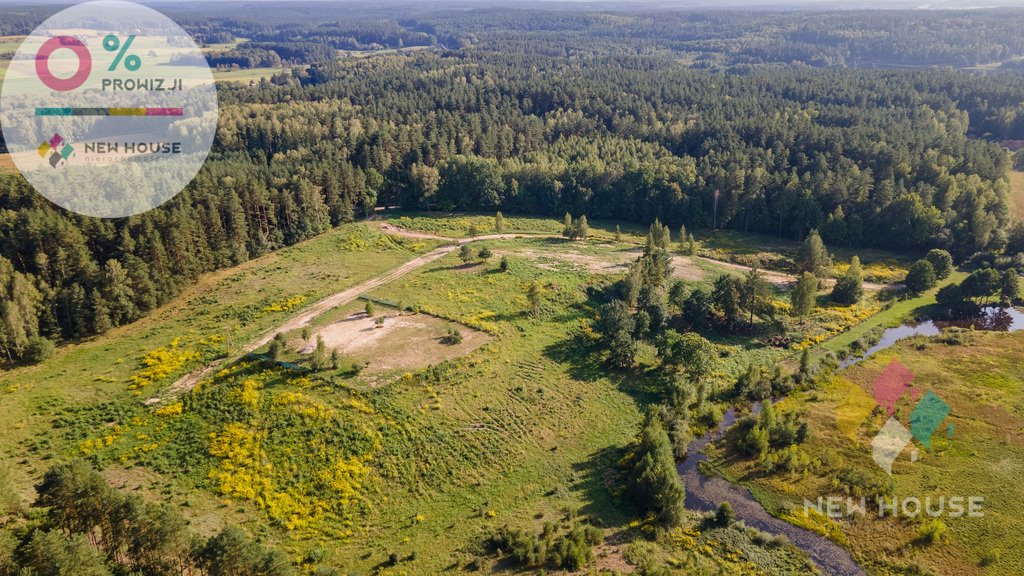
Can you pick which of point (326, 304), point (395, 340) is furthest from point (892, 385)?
point (326, 304)

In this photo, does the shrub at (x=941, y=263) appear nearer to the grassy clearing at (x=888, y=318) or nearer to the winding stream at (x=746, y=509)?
the grassy clearing at (x=888, y=318)

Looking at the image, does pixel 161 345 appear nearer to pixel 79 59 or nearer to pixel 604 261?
pixel 79 59

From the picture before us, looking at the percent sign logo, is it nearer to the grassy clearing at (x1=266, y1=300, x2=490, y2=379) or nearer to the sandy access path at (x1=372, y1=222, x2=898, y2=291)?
the sandy access path at (x1=372, y1=222, x2=898, y2=291)

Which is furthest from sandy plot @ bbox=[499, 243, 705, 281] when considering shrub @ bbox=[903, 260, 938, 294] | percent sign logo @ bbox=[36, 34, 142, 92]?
percent sign logo @ bbox=[36, 34, 142, 92]

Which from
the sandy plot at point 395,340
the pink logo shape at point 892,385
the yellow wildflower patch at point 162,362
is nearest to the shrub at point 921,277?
the pink logo shape at point 892,385

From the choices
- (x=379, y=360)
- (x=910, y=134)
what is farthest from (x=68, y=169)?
(x=910, y=134)
